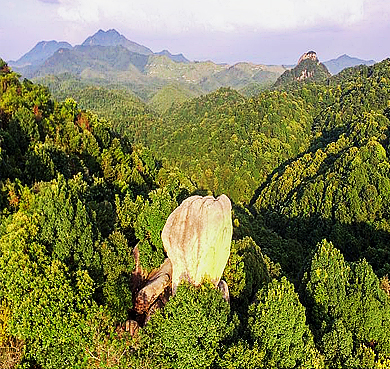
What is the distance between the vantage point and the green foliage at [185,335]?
627 inches

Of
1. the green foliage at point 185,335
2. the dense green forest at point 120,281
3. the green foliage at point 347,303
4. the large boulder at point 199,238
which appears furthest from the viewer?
the green foliage at point 347,303

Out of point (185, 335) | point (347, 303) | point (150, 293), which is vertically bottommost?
point (347, 303)

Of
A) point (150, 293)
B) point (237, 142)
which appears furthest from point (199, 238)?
point (237, 142)

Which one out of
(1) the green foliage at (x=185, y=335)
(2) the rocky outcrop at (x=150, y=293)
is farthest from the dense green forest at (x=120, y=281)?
(2) the rocky outcrop at (x=150, y=293)

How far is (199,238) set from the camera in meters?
18.5

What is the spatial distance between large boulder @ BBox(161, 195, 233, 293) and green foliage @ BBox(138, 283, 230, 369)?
2.00 m

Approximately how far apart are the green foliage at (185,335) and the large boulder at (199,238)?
2.00 meters

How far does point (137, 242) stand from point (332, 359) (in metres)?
14.3

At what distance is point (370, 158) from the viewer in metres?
81.7

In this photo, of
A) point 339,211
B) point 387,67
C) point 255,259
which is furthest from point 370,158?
point 387,67

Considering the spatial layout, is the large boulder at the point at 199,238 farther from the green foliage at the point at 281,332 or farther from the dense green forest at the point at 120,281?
the green foliage at the point at 281,332

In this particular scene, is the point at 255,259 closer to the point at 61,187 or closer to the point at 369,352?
the point at 369,352

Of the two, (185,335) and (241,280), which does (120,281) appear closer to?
(185,335)

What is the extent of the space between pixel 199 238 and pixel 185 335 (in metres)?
4.70
